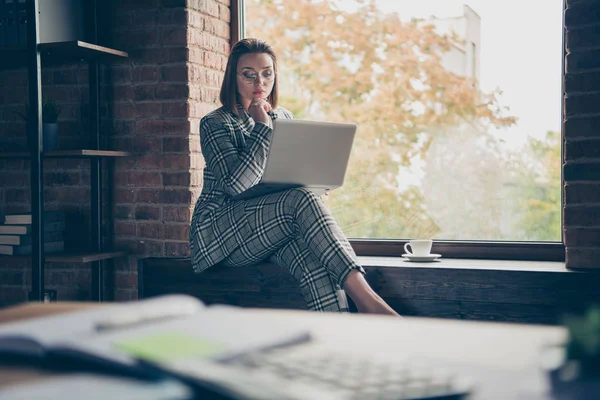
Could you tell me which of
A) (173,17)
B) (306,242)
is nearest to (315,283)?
(306,242)

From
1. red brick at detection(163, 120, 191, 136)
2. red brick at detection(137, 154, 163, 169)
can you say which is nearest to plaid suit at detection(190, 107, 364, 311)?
red brick at detection(163, 120, 191, 136)

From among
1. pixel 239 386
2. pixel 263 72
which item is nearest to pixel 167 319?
pixel 239 386

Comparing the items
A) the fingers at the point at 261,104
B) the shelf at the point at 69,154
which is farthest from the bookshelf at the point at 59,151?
the fingers at the point at 261,104

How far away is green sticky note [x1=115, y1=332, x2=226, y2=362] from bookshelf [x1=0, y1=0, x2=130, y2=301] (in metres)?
2.05

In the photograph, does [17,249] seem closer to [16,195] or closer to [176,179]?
[16,195]

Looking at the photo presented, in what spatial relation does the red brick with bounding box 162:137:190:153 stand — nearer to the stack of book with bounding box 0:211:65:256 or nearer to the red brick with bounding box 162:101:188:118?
Result: the red brick with bounding box 162:101:188:118

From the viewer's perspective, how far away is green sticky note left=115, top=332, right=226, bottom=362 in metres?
0.67

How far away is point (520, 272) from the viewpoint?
2.35m

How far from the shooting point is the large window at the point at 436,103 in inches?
108

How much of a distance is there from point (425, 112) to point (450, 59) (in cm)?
24

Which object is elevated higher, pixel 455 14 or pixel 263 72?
pixel 455 14

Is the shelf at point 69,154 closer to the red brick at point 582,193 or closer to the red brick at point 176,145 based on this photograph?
the red brick at point 176,145

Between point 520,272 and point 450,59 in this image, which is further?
point 450,59

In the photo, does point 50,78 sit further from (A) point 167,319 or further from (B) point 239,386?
(B) point 239,386
